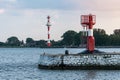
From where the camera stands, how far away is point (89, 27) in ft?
167

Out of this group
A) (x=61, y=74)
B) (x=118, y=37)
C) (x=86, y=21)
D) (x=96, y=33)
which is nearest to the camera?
(x=61, y=74)

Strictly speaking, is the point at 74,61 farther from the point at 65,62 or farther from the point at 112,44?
the point at 112,44

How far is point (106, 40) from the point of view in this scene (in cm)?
17088

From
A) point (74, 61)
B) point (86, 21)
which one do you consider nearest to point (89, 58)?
point (74, 61)

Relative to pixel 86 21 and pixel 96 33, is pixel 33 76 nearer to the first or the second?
pixel 86 21

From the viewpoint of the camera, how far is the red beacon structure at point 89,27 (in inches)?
1994

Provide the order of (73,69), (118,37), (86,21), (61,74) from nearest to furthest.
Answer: (61,74) < (73,69) < (86,21) < (118,37)

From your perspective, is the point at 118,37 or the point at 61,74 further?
the point at 118,37

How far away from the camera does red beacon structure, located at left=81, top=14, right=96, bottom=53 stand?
50656mm

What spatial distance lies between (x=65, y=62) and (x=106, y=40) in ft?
406

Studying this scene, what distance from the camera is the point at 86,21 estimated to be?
51219mm

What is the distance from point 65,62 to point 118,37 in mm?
131298

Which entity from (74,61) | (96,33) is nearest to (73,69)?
(74,61)

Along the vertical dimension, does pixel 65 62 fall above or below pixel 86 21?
below
